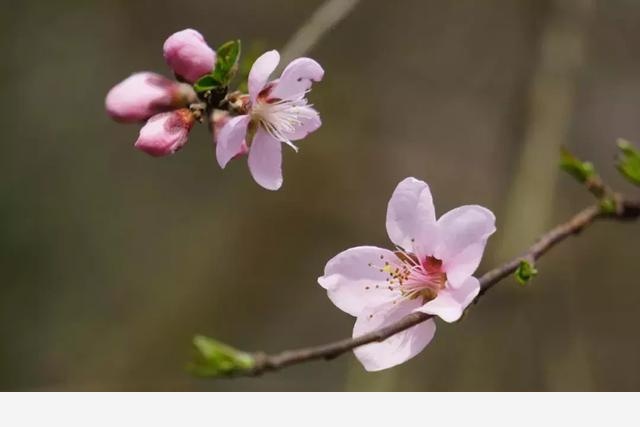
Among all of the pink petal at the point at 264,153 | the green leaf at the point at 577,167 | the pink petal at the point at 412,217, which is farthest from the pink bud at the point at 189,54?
the green leaf at the point at 577,167

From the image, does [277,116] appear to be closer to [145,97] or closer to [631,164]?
[145,97]

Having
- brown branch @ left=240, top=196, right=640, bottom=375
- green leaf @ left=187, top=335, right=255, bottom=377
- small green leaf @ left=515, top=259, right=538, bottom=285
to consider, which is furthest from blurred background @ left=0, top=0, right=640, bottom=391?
small green leaf @ left=515, top=259, right=538, bottom=285

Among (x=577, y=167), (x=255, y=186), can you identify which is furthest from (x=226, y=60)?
(x=255, y=186)

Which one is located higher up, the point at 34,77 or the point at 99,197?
the point at 34,77

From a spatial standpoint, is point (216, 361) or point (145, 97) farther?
point (216, 361)

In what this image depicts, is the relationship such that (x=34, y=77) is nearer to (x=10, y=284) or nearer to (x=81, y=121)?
(x=81, y=121)

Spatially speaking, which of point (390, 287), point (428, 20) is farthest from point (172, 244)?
point (390, 287)

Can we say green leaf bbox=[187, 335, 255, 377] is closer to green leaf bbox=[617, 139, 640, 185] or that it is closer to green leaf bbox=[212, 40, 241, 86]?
green leaf bbox=[212, 40, 241, 86]
